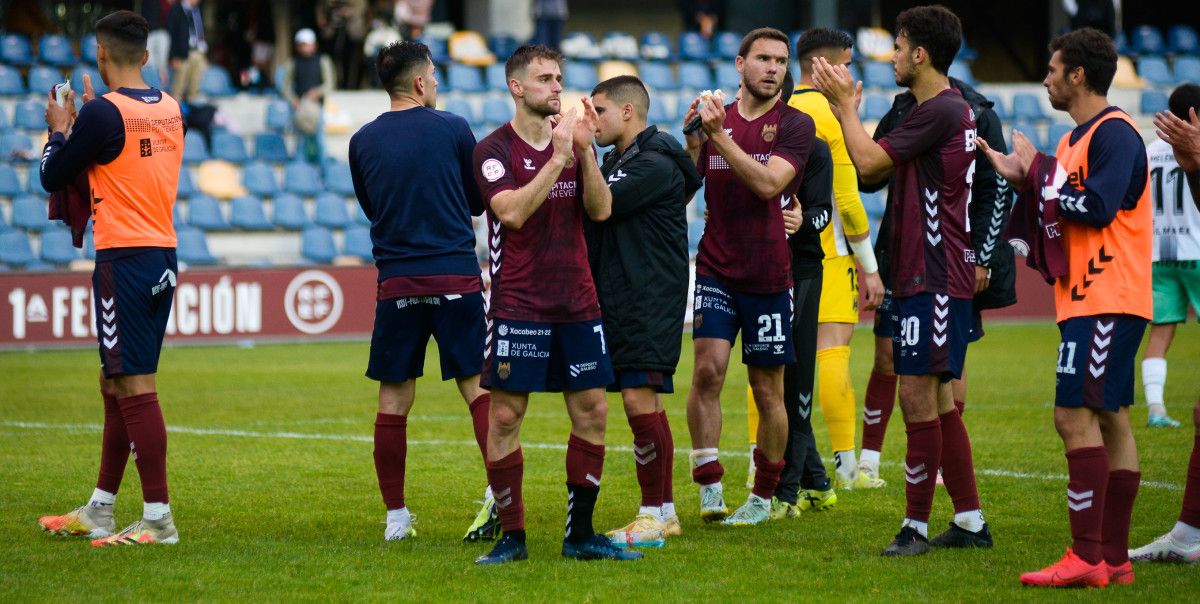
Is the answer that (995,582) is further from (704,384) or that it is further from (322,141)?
(322,141)

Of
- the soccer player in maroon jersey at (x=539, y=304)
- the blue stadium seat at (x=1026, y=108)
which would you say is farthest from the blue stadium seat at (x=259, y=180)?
the soccer player in maroon jersey at (x=539, y=304)

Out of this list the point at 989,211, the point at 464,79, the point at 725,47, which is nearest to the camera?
the point at 989,211

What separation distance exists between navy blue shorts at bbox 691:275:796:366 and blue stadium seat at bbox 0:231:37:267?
1379 centimetres

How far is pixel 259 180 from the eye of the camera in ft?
69.2

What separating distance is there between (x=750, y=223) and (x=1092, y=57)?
185 centimetres

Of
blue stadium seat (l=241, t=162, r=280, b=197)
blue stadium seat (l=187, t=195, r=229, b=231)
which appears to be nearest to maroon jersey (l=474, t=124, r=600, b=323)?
blue stadium seat (l=187, t=195, r=229, b=231)

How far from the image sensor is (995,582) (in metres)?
5.92

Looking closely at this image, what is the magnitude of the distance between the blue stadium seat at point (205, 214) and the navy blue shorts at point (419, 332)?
13876 millimetres

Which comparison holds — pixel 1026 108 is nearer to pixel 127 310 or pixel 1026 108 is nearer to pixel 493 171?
pixel 493 171

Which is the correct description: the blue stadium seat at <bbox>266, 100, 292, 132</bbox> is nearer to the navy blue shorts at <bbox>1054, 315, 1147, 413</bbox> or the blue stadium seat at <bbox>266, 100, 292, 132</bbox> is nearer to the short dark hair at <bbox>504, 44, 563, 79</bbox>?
the short dark hair at <bbox>504, 44, 563, 79</bbox>

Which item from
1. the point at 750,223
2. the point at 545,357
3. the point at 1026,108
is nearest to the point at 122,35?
the point at 545,357

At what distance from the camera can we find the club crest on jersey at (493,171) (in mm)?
6156

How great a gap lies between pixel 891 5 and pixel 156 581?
88.8 ft

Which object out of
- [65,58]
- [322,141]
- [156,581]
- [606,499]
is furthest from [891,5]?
[156,581]
